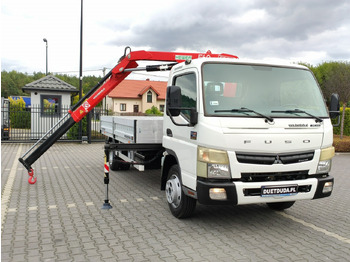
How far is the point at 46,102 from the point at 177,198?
14.6 meters

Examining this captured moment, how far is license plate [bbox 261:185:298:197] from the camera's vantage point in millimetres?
4379

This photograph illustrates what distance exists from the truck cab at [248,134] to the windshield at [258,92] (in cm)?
1

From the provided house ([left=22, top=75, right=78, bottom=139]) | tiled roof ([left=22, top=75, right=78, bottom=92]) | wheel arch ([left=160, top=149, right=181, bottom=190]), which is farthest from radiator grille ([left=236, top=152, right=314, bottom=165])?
tiled roof ([left=22, top=75, right=78, bottom=92])

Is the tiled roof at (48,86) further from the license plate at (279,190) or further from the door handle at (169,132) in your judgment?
the license plate at (279,190)

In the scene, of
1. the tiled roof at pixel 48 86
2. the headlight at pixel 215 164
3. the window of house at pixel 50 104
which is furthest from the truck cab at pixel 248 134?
the tiled roof at pixel 48 86

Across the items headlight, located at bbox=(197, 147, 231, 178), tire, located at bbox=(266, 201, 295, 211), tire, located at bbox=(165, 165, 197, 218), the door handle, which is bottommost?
tire, located at bbox=(266, 201, 295, 211)

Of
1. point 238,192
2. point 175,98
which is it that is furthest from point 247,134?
point 175,98

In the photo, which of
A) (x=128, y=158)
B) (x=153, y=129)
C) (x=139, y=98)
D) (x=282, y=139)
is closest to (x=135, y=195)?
(x=128, y=158)

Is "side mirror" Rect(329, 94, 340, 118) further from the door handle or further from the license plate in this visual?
the door handle

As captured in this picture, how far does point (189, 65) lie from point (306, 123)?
6.13ft

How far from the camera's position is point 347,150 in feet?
51.6

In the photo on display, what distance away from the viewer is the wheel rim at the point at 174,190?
16.9ft

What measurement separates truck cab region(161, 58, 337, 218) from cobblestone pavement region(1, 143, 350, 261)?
0.56 meters

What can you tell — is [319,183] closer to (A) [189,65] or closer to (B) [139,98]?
(A) [189,65]
